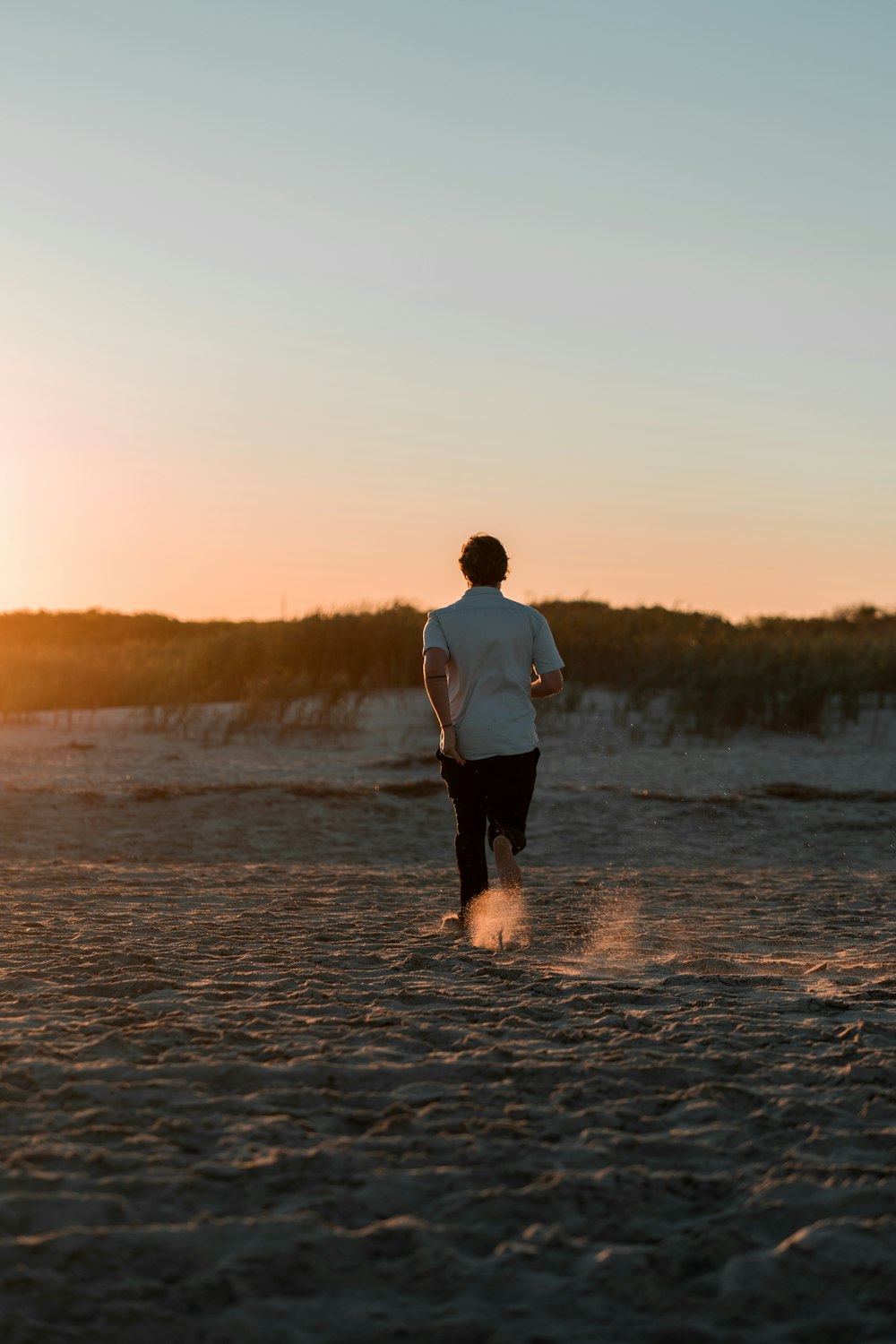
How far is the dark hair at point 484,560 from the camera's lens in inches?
220

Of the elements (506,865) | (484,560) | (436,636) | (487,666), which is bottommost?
(506,865)

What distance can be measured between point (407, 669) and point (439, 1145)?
17528 mm

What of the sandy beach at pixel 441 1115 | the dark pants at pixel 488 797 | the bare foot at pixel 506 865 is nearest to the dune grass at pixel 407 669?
the sandy beach at pixel 441 1115

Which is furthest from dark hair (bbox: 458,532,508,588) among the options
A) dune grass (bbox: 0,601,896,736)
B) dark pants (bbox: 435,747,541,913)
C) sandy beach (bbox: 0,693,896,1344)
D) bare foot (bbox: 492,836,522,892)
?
dune grass (bbox: 0,601,896,736)

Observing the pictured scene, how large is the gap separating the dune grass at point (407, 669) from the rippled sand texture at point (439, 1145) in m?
11.7

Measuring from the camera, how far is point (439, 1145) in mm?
3020

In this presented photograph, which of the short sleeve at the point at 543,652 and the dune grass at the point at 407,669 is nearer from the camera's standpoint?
the short sleeve at the point at 543,652

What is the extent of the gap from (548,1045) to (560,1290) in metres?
1.43

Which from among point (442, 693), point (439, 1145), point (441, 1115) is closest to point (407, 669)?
point (442, 693)

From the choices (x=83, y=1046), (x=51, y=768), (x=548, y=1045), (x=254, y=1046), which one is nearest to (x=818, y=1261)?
(x=548, y=1045)

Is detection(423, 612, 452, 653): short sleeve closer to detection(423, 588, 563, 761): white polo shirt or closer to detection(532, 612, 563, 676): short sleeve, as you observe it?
detection(423, 588, 563, 761): white polo shirt

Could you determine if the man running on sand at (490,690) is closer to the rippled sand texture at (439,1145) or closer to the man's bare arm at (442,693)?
the man's bare arm at (442,693)

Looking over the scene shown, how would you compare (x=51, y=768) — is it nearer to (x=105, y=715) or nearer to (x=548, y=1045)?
(x=105, y=715)

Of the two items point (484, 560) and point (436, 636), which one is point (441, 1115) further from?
point (484, 560)
